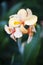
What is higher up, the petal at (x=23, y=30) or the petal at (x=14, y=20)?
the petal at (x=14, y=20)

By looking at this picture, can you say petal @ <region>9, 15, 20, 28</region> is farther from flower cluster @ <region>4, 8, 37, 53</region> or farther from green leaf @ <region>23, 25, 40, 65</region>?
green leaf @ <region>23, 25, 40, 65</region>

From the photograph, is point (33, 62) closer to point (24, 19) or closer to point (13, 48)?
point (13, 48)

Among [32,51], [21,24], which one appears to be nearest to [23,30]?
[21,24]

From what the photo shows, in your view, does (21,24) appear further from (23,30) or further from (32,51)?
(32,51)

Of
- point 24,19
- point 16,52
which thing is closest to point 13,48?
point 16,52

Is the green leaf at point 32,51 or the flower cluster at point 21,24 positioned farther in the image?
the green leaf at point 32,51

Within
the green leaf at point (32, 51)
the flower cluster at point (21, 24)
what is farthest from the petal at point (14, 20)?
the green leaf at point (32, 51)

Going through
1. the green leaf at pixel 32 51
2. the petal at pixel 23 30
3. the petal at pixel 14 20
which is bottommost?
the green leaf at pixel 32 51

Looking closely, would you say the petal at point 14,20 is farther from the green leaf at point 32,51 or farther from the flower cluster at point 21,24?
the green leaf at point 32,51

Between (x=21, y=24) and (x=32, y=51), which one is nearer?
(x=21, y=24)

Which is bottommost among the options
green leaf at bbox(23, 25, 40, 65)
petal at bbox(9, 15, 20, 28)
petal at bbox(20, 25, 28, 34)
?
green leaf at bbox(23, 25, 40, 65)

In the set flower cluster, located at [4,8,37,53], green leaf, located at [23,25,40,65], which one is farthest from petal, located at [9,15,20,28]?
green leaf, located at [23,25,40,65]
